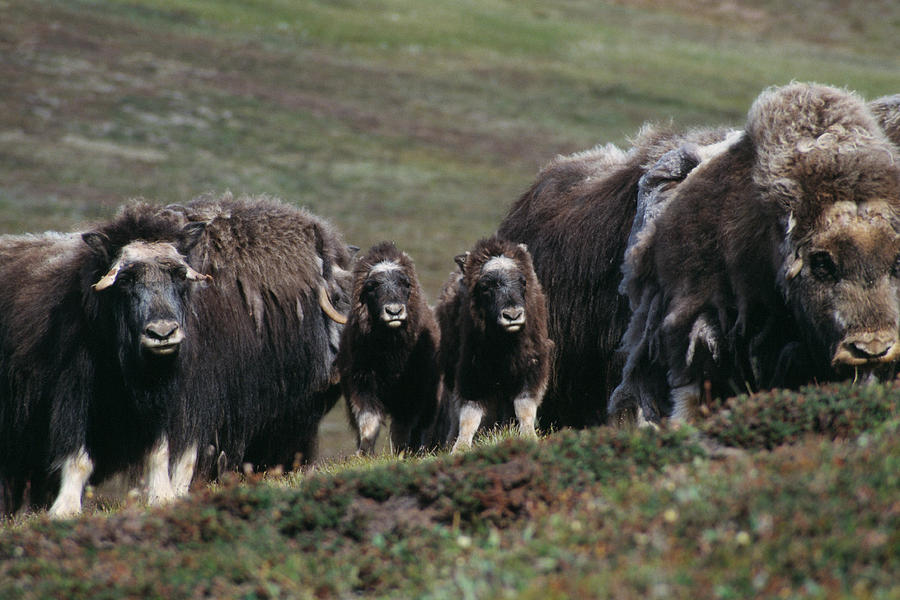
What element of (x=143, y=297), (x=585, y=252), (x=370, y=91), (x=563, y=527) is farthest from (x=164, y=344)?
(x=370, y=91)

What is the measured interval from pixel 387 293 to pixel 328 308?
629 mm

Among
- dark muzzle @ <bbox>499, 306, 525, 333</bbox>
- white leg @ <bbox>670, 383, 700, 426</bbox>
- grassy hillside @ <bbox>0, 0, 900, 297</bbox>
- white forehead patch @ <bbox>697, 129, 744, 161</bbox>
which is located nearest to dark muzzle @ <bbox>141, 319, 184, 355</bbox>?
dark muzzle @ <bbox>499, 306, 525, 333</bbox>

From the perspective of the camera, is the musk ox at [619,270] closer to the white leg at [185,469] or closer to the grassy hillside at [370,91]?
the white leg at [185,469]

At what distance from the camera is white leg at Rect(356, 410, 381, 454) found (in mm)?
8961

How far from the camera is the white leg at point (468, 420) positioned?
842 centimetres

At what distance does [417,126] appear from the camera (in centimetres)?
4578

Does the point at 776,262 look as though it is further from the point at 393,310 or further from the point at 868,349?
the point at 393,310

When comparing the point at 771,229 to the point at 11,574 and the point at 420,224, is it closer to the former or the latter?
the point at 11,574

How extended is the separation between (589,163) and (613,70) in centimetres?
4646

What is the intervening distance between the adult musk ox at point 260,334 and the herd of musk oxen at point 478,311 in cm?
2

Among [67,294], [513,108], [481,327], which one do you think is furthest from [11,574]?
[513,108]

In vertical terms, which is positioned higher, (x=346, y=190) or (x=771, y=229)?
(x=771, y=229)

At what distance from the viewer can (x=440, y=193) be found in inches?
1537

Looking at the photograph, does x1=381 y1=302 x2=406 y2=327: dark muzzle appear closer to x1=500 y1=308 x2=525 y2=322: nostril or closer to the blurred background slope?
x1=500 y1=308 x2=525 y2=322: nostril
